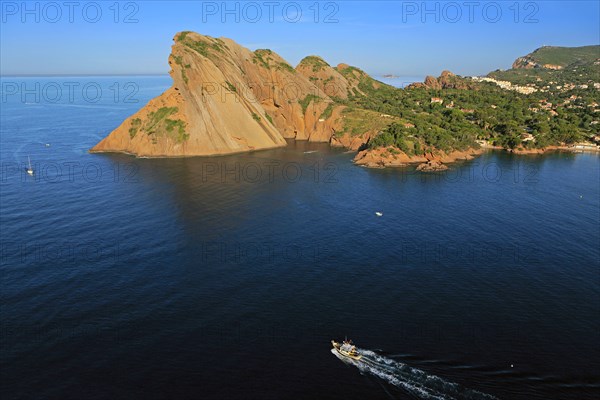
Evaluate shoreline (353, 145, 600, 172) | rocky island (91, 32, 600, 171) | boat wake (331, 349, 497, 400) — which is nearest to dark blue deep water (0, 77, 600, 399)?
boat wake (331, 349, 497, 400)

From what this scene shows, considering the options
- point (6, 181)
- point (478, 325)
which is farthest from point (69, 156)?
point (478, 325)

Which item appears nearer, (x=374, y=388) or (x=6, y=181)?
(x=374, y=388)

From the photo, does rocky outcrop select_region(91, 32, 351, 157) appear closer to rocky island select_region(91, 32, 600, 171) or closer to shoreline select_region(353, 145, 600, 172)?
rocky island select_region(91, 32, 600, 171)

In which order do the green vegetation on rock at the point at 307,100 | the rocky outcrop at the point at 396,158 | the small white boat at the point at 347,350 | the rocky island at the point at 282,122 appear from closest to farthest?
the small white boat at the point at 347,350
the rocky outcrop at the point at 396,158
the rocky island at the point at 282,122
the green vegetation on rock at the point at 307,100

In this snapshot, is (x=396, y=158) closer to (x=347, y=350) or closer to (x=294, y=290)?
(x=294, y=290)

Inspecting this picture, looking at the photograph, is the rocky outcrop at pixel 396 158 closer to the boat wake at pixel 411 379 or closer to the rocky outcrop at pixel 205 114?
the rocky outcrop at pixel 205 114

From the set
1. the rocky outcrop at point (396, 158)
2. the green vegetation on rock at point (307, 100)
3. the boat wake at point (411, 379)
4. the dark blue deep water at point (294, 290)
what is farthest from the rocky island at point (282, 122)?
the boat wake at point (411, 379)

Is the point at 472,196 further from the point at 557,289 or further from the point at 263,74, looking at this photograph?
the point at 263,74
